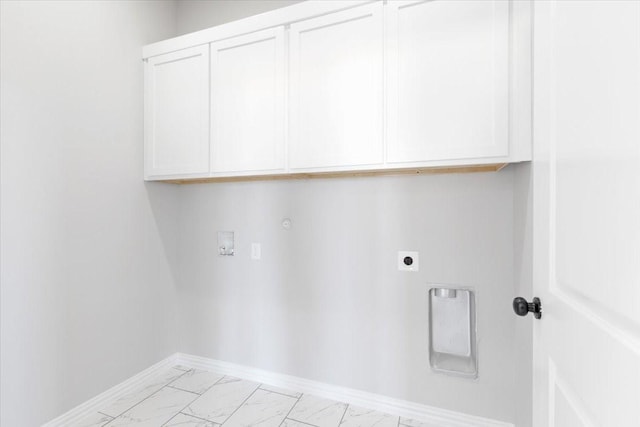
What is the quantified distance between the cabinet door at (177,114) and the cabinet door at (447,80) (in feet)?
3.83

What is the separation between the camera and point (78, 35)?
1.71m

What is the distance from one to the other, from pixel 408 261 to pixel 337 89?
1038 mm

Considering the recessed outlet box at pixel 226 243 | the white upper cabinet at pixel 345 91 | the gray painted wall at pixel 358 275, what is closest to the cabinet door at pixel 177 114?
the white upper cabinet at pixel 345 91

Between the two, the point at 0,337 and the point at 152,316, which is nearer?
the point at 0,337

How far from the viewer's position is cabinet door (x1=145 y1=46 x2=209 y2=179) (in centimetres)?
190

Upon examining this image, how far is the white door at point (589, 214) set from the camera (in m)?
0.50

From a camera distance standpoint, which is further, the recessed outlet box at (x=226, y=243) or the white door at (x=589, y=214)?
the recessed outlet box at (x=226, y=243)

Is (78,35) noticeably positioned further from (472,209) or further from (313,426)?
(313,426)

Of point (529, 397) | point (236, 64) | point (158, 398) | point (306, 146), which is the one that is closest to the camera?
point (529, 397)

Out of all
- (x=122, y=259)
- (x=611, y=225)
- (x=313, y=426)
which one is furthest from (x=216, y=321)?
(x=611, y=225)

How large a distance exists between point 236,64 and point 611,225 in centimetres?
186

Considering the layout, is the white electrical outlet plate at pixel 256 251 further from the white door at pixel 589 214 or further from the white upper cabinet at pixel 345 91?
the white door at pixel 589 214

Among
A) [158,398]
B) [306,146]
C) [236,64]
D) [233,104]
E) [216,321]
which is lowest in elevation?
[158,398]

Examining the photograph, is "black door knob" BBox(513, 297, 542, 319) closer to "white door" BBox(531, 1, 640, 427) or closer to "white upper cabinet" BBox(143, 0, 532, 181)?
"white door" BBox(531, 1, 640, 427)
